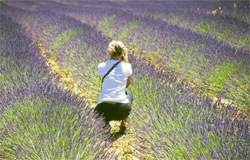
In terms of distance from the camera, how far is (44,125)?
2.91 m

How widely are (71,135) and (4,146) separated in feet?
1.87

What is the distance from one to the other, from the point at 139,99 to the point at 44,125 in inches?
51.8

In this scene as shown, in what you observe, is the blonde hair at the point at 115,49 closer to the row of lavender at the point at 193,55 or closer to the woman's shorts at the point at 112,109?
the woman's shorts at the point at 112,109

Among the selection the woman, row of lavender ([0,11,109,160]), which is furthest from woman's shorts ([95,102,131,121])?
row of lavender ([0,11,109,160])

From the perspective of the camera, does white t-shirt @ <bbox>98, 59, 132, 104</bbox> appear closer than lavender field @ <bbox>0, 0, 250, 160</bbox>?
No

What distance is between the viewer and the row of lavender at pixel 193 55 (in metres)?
4.80

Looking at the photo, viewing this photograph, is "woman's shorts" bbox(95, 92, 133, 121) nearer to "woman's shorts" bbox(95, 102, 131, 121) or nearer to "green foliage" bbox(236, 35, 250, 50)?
"woman's shorts" bbox(95, 102, 131, 121)

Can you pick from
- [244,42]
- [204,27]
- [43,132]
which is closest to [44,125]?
[43,132]

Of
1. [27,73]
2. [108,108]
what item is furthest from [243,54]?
[27,73]

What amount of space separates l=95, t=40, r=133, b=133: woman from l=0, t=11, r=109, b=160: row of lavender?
38 cm

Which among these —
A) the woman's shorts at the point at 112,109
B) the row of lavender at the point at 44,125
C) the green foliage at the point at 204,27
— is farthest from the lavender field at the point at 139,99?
the green foliage at the point at 204,27

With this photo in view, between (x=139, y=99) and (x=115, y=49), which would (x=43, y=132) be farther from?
(x=139, y=99)

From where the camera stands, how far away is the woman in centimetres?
372

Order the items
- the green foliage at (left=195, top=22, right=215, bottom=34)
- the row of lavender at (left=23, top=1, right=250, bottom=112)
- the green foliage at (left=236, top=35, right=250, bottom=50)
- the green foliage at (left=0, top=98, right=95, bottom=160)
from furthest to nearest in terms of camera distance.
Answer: the green foliage at (left=195, top=22, right=215, bottom=34), the green foliage at (left=236, top=35, right=250, bottom=50), the row of lavender at (left=23, top=1, right=250, bottom=112), the green foliage at (left=0, top=98, right=95, bottom=160)
